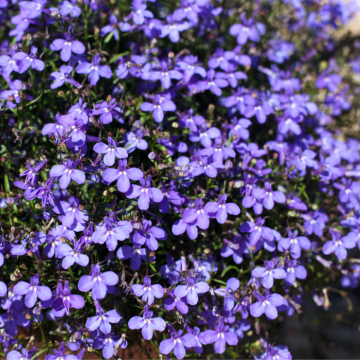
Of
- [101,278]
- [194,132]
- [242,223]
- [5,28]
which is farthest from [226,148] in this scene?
[5,28]

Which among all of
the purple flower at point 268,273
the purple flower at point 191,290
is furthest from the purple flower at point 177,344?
the purple flower at point 268,273

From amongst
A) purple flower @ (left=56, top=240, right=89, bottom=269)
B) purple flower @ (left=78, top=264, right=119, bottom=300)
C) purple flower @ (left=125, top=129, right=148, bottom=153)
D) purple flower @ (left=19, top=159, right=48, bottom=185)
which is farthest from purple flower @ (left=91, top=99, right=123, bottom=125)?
purple flower @ (left=78, top=264, right=119, bottom=300)

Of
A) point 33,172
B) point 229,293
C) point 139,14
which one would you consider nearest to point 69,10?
point 139,14

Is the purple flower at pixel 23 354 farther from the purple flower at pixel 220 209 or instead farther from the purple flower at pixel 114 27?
the purple flower at pixel 114 27

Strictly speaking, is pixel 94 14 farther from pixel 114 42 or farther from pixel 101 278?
pixel 101 278

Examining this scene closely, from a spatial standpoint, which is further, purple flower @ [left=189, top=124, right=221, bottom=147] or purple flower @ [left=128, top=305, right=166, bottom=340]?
purple flower @ [left=189, top=124, right=221, bottom=147]

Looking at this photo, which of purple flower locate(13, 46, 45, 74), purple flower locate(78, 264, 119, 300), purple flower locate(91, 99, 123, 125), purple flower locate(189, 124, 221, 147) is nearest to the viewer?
purple flower locate(78, 264, 119, 300)

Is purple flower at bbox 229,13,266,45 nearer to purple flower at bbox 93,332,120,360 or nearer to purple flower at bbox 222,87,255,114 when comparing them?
purple flower at bbox 222,87,255,114
